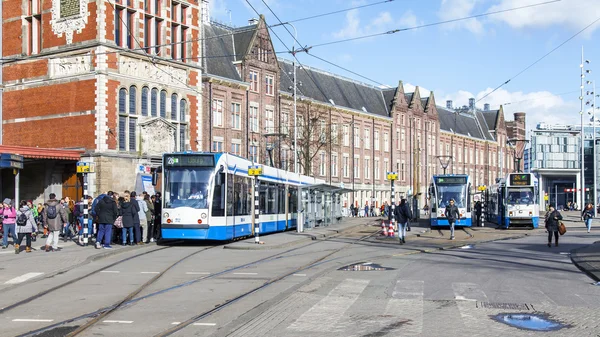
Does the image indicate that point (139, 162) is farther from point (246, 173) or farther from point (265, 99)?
point (265, 99)

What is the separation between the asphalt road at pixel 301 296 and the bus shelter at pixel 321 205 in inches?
633

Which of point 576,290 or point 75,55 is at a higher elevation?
point 75,55

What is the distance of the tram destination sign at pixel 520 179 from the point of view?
140 ft

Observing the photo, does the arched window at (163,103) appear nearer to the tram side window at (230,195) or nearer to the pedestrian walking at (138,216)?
the pedestrian walking at (138,216)

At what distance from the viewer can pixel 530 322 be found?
10.4 m

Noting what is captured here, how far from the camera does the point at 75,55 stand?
39125 millimetres

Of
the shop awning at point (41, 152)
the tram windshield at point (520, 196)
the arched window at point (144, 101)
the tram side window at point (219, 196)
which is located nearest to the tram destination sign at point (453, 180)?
the tram windshield at point (520, 196)

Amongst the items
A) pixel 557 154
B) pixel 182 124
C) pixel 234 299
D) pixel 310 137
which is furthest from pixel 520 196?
pixel 557 154

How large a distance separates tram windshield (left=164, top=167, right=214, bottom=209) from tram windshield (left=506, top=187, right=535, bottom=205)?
23580mm

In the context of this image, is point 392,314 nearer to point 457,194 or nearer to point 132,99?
point 132,99

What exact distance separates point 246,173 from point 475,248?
9.00m

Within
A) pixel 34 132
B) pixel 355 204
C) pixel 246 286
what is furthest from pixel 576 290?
pixel 355 204

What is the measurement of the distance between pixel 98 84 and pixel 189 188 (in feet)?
52.2

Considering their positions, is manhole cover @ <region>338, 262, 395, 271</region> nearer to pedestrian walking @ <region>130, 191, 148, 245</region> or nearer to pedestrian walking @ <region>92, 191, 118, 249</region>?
pedestrian walking @ <region>92, 191, 118, 249</region>
